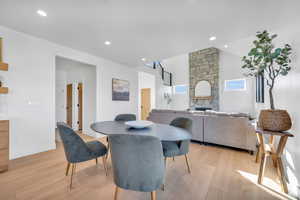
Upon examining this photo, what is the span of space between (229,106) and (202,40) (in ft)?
14.7

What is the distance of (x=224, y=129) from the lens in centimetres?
300

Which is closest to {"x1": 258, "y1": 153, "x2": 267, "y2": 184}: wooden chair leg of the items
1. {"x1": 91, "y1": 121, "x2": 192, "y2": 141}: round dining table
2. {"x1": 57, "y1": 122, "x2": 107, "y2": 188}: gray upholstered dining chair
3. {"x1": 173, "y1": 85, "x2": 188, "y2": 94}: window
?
{"x1": 91, "y1": 121, "x2": 192, "y2": 141}: round dining table

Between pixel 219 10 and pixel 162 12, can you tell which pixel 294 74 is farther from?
pixel 162 12

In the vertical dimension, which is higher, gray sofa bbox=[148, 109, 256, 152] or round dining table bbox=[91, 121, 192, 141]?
round dining table bbox=[91, 121, 192, 141]

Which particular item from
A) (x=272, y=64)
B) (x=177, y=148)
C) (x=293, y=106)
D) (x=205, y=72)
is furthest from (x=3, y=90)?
(x=205, y=72)

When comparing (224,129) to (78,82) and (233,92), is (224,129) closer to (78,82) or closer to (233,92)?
(233,92)

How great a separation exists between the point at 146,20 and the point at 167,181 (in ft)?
8.15

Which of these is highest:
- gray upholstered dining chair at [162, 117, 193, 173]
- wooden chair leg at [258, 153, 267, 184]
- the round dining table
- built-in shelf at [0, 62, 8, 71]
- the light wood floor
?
built-in shelf at [0, 62, 8, 71]

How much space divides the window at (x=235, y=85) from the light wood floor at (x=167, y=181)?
4.37 meters

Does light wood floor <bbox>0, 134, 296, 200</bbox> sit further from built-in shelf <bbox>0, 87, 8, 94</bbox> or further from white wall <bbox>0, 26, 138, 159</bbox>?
built-in shelf <bbox>0, 87, 8, 94</bbox>

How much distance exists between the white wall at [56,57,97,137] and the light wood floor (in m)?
1.80

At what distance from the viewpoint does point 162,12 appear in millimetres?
1958

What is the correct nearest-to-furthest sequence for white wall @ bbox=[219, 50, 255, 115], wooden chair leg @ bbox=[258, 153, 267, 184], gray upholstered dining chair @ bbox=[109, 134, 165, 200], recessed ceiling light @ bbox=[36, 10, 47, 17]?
gray upholstered dining chair @ bbox=[109, 134, 165, 200], wooden chair leg @ bbox=[258, 153, 267, 184], recessed ceiling light @ bbox=[36, 10, 47, 17], white wall @ bbox=[219, 50, 255, 115]

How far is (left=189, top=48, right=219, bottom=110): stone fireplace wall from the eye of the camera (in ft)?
21.4
